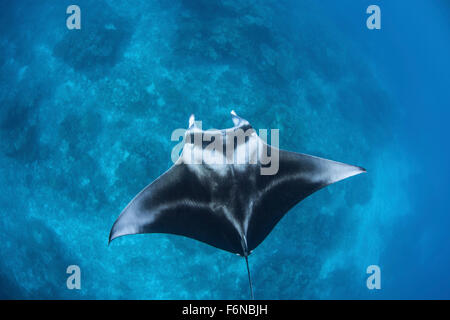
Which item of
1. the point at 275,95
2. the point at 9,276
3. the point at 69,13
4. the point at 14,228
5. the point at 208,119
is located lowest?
the point at 9,276

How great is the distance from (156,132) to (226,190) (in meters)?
2.89

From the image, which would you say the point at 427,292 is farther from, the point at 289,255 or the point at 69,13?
the point at 69,13

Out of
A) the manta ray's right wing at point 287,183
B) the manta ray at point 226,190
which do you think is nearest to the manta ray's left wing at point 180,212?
the manta ray at point 226,190

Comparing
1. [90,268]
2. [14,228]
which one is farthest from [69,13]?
[90,268]

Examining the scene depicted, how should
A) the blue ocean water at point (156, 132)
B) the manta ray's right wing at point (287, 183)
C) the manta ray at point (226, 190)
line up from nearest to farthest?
the manta ray at point (226, 190) < the manta ray's right wing at point (287, 183) < the blue ocean water at point (156, 132)

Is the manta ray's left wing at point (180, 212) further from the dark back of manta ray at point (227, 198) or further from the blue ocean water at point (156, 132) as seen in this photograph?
the blue ocean water at point (156, 132)

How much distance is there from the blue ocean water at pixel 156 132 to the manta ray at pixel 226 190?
239 centimetres

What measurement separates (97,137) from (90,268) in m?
2.54

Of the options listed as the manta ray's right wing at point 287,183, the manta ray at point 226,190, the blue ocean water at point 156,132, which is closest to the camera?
the manta ray at point 226,190

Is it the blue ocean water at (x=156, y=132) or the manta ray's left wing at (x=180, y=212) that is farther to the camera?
the blue ocean water at (x=156, y=132)

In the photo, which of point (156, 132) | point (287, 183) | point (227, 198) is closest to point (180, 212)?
point (227, 198)

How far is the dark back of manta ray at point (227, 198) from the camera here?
2223 millimetres

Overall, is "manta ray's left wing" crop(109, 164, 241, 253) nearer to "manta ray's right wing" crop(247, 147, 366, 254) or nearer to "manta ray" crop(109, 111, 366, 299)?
"manta ray" crop(109, 111, 366, 299)

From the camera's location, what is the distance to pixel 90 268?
15.5 ft
